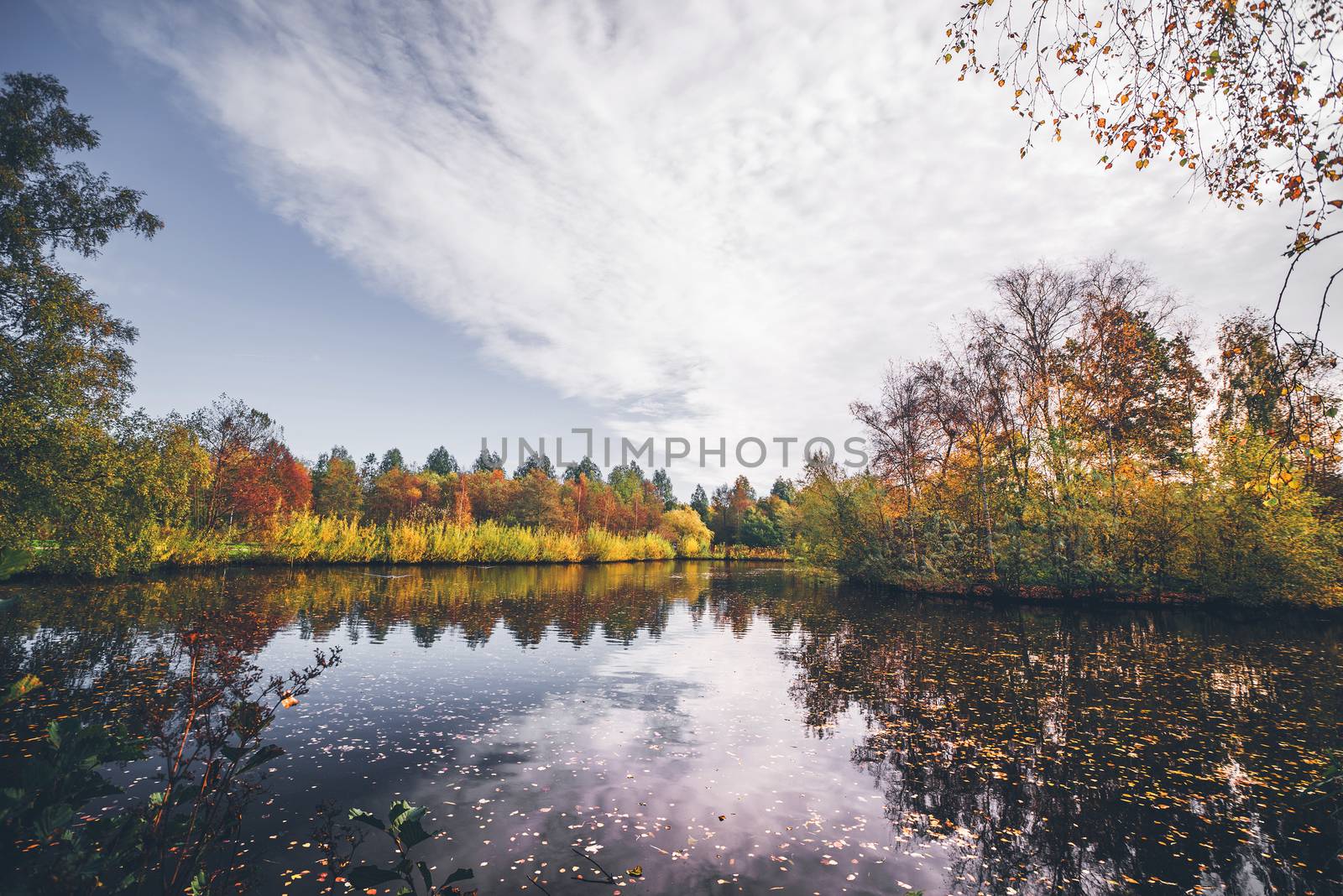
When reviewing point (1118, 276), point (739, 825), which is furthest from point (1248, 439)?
point (739, 825)

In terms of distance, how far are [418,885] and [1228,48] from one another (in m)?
9.00

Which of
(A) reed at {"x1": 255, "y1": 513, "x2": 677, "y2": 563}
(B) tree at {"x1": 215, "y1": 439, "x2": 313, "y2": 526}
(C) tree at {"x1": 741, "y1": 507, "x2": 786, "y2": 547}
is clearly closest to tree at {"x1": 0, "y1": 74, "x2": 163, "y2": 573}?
(A) reed at {"x1": 255, "y1": 513, "x2": 677, "y2": 563}

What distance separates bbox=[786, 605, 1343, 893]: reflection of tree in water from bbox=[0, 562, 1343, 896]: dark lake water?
0.13ft

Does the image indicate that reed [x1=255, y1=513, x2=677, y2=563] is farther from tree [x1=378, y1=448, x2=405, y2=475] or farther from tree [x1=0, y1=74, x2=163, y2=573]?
tree [x1=378, y1=448, x2=405, y2=475]

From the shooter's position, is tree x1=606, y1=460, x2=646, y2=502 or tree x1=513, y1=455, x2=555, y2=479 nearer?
tree x1=606, y1=460, x2=646, y2=502

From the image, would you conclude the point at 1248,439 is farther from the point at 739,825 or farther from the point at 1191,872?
the point at 739,825

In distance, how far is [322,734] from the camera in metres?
7.46

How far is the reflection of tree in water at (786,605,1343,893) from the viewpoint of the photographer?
4.73 metres

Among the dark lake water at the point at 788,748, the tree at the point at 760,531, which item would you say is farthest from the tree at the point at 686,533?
the dark lake water at the point at 788,748

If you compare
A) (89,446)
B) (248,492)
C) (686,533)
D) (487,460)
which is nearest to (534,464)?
(487,460)

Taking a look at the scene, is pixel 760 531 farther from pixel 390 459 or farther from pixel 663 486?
pixel 390 459

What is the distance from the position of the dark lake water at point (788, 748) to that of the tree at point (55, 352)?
313 centimetres

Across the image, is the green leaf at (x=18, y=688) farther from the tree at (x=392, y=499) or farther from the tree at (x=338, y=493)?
the tree at (x=338, y=493)

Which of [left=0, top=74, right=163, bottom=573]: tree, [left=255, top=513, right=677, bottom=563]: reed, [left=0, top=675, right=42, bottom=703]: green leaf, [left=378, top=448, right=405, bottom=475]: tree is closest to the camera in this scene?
[left=0, top=675, right=42, bottom=703]: green leaf
